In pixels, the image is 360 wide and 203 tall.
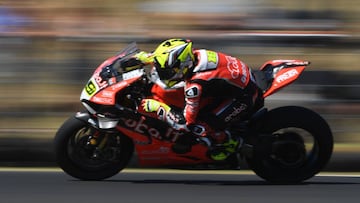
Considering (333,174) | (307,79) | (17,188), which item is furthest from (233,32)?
(17,188)

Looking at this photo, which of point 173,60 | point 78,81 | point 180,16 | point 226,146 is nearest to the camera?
point 173,60

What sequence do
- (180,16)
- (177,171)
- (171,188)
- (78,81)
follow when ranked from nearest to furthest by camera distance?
(171,188)
(177,171)
(78,81)
(180,16)

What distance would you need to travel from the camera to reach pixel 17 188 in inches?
287

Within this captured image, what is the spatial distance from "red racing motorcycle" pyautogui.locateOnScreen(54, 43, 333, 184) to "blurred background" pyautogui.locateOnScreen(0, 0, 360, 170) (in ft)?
4.26

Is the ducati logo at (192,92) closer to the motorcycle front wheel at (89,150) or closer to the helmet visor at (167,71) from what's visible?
the helmet visor at (167,71)

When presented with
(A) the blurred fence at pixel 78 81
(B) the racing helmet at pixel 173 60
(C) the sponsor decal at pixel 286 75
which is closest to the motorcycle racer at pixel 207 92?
(B) the racing helmet at pixel 173 60

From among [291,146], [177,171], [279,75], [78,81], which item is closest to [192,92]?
[279,75]

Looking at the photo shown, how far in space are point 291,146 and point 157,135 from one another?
4.08 feet

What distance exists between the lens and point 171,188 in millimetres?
7348

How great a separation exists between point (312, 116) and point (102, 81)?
6.33 ft

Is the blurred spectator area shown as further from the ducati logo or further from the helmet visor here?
the ducati logo

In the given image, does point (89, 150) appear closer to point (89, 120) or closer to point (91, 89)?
point (89, 120)

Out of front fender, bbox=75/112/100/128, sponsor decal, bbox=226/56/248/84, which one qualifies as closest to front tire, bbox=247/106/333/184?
sponsor decal, bbox=226/56/248/84

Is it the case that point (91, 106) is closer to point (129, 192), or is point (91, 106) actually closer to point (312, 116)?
point (129, 192)
